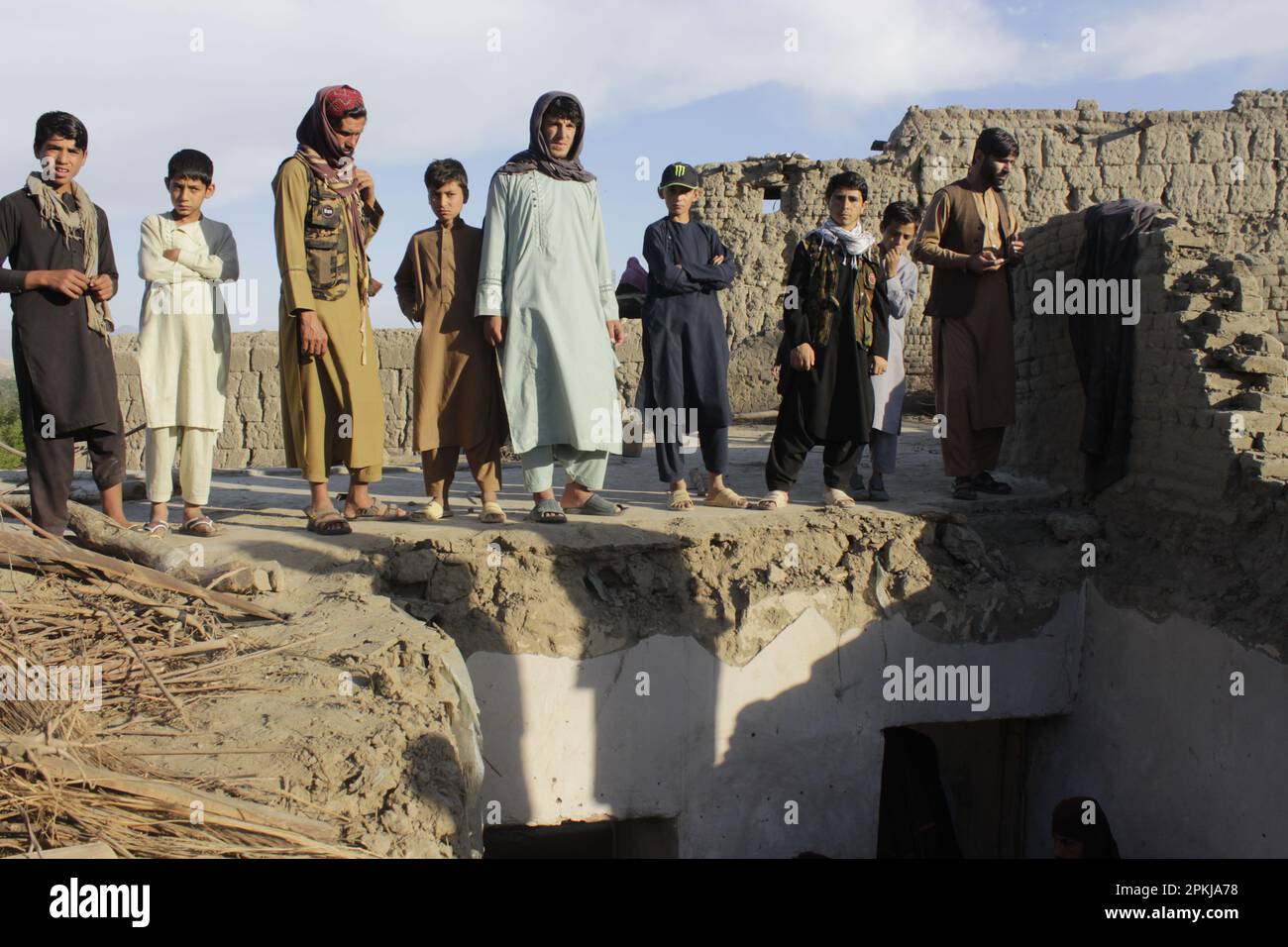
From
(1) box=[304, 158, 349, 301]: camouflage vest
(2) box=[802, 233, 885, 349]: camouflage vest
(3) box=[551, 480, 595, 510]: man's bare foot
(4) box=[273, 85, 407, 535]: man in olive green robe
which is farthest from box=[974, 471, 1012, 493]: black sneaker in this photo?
(1) box=[304, 158, 349, 301]: camouflage vest

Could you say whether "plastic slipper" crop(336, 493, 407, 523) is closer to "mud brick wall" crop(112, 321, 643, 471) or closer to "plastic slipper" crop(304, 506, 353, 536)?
"plastic slipper" crop(304, 506, 353, 536)

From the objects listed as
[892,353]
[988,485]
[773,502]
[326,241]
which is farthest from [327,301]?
[988,485]

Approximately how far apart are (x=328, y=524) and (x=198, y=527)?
560 mm

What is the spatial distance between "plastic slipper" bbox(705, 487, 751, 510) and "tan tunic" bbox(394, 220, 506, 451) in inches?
50.8

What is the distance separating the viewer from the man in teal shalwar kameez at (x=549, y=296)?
506 cm

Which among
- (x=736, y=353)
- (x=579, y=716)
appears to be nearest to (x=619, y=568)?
(x=579, y=716)

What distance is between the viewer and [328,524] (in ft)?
16.4

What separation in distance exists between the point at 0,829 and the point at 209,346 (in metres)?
2.84

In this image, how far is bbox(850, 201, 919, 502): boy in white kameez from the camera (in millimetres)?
6094

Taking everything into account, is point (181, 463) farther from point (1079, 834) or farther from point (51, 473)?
point (1079, 834)

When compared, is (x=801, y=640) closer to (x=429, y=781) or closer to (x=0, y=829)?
(x=429, y=781)

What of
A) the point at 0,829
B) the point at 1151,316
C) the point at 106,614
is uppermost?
the point at 1151,316

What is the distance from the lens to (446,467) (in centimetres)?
541

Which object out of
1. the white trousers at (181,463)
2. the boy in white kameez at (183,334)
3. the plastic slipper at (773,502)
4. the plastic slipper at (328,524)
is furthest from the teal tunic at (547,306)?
the white trousers at (181,463)
